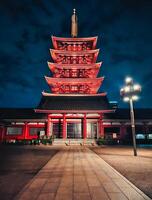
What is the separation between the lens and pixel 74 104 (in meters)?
28.7

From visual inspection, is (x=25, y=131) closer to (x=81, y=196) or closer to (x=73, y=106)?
(x=73, y=106)

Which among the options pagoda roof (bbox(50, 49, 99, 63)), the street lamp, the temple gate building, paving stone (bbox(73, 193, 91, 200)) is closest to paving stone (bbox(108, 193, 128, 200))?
paving stone (bbox(73, 193, 91, 200))

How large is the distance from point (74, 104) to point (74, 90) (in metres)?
3.61

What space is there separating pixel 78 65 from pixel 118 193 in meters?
27.2

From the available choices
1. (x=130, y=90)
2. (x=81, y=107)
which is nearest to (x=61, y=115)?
(x=81, y=107)

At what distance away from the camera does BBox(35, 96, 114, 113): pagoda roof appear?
27.1 meters

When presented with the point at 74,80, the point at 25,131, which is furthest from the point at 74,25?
the point at 25,131

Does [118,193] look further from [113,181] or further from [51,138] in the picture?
[51,138]

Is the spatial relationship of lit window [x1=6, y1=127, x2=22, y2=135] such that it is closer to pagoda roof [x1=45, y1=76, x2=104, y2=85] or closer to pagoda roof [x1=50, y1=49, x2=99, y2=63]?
pagoda roof [x1=45, y1=76, x2=104, y2=85]

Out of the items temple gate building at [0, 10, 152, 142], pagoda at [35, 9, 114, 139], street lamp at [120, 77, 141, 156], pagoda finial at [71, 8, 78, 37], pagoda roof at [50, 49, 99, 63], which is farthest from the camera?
pagoda finial at [71, 8, 78, 37]

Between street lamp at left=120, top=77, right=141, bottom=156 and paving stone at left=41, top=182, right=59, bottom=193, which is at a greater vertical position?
street lamp at left=120, top=77, right=141, bottom=156

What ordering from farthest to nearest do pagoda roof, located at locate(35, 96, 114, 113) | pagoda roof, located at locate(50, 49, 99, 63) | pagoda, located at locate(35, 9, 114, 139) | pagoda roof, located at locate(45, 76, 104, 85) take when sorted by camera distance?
pagoda roof, located at locate(50, 49, 99, 63)
pagoda roof, located at locate(45, 76, 104, 85)
pagoda, located at locate(35, 9, 114, 139)
pagoda roof, located at locate(35, 96, 114, 113)

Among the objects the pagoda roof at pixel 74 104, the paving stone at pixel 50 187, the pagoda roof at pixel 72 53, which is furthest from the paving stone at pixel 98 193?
the pagoda roof at pixel 72 53

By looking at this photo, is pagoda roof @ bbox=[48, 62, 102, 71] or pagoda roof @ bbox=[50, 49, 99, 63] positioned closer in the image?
pagoda roof @ bbox=[48, 62, 102, 71]
